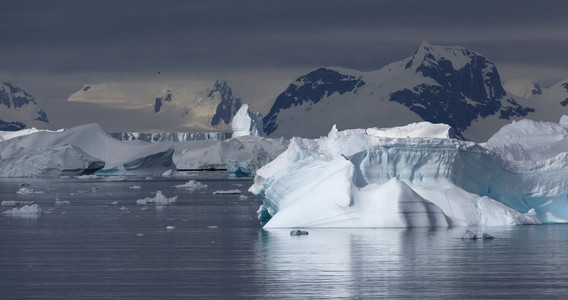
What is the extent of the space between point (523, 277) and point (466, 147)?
1190 centimetres

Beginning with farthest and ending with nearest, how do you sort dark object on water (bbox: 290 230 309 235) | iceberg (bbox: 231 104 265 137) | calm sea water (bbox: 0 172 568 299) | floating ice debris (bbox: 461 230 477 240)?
iceberg (bbox: 231 104 265 137)
dark object on water (bbox: 290 230 309 235)
floating ice debris (bbox: 461 230 477 240)
calm sea water (bbox: 0 172 568 299)

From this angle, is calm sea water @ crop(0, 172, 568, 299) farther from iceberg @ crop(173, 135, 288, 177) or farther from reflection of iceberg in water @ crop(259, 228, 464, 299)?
iceberg @ crop(173, 135, 288, 177)

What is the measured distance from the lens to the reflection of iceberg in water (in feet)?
56.0

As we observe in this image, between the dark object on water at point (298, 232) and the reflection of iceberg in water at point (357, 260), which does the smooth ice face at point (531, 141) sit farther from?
the dark object on water at point (298, 232)

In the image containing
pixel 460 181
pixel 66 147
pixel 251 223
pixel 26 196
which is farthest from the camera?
pixel 66 147

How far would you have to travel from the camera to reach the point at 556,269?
19.4 m

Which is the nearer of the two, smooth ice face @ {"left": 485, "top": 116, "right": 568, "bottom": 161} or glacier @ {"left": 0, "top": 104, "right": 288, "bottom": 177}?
smooth ice face @ {"left": 485, "top": 116, "right": 568, "bottom": 161}

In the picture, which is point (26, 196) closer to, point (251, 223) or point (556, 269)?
point (251, 223)

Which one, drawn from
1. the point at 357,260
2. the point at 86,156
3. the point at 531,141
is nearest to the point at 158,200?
the point at 531,141

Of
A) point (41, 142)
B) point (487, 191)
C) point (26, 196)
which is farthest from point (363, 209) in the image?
point (41, 142)

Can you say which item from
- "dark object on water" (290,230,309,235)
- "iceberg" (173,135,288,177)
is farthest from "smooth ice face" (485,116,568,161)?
"iceberg" (173,135,288,177)

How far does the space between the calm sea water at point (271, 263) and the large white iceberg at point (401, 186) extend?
0.70 meters

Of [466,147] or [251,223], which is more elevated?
[466,147]

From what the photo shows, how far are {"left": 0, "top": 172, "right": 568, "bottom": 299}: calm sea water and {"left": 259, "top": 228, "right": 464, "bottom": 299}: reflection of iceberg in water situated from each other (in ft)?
0.07
